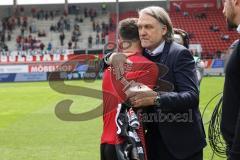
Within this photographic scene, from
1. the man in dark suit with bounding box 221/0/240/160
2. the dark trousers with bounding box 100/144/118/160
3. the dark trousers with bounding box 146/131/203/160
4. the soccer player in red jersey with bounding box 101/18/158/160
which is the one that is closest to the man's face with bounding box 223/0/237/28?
the man in dark suit with bounding box 221/0/240/160

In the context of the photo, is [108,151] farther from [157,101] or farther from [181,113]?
[157,101]

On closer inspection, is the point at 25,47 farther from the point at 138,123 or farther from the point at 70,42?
the point at 138,123

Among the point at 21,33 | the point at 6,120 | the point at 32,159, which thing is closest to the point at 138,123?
the point at 32,159

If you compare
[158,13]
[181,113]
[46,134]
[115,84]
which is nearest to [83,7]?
[46,134]

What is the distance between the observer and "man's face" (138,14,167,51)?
378 cm

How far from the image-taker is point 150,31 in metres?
3.78

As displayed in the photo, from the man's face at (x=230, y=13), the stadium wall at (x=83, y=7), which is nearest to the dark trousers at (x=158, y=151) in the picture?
the man's face at (x=230, y=13)

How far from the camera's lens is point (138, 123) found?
3.79 metres

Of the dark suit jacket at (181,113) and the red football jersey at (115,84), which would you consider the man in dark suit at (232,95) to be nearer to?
the dark suit jacket at (181,113)

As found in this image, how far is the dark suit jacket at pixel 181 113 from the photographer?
3.70 metres

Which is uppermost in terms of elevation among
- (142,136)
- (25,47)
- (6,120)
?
(142,136)

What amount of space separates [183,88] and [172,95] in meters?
0.14

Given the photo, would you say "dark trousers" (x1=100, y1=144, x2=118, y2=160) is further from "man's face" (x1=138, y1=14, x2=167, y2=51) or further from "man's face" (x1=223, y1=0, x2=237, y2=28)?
"man's face" (x1=223, y1=0, x2=237, y2=28)

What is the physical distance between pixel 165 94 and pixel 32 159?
20.4ft
